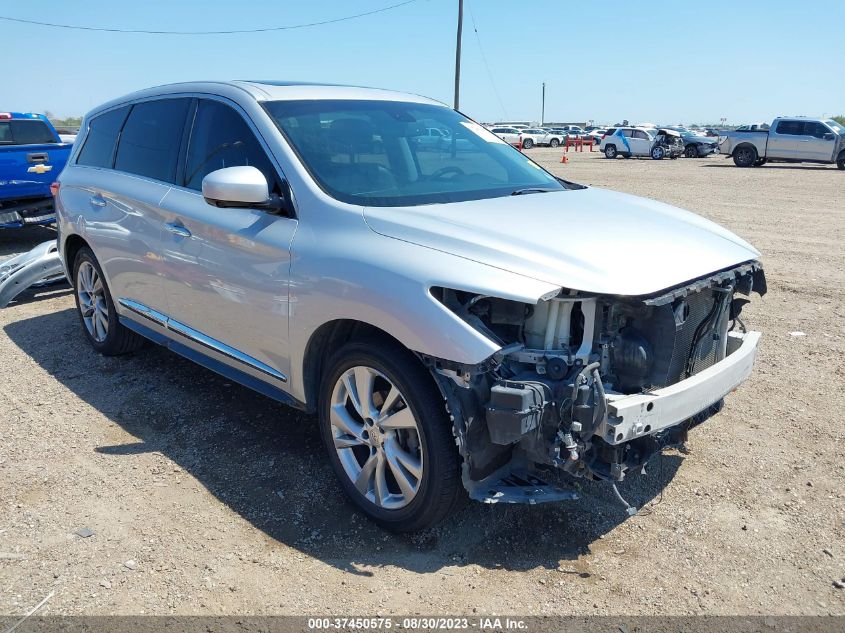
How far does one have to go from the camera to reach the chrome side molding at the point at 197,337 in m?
3.88

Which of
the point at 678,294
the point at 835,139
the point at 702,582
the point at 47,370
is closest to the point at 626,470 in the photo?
the point at 702,582

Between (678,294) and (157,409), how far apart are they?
11.1ft

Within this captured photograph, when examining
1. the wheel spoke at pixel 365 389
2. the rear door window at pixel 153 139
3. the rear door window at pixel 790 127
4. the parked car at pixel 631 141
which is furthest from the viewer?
the parked car at pixel 631 141

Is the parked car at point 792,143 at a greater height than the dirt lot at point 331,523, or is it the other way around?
the parked car at point 792,143

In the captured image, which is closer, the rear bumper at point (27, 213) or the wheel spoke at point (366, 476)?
the wheel spoke at point (366, 476)

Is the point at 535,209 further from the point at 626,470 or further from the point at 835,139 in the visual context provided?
the point at 835,139

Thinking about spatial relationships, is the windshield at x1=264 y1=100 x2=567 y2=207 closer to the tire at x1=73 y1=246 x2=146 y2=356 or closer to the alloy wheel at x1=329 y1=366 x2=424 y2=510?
the alloy wheel at x1=329 y1=366 x2=424 y2=510

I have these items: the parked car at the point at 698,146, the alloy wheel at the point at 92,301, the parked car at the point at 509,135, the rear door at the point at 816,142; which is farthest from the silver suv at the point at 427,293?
the parked car at the point at 698,146

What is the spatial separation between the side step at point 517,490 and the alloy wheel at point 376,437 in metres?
0.28

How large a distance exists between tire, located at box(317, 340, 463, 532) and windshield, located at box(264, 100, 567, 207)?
81 cm

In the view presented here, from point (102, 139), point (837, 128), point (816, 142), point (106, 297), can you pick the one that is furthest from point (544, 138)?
point (106, 297)

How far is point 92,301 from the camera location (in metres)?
5.80

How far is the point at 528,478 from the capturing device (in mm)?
3127

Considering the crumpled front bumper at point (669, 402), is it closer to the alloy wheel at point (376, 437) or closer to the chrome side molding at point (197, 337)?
the alloy wheel at point (376, 437)
